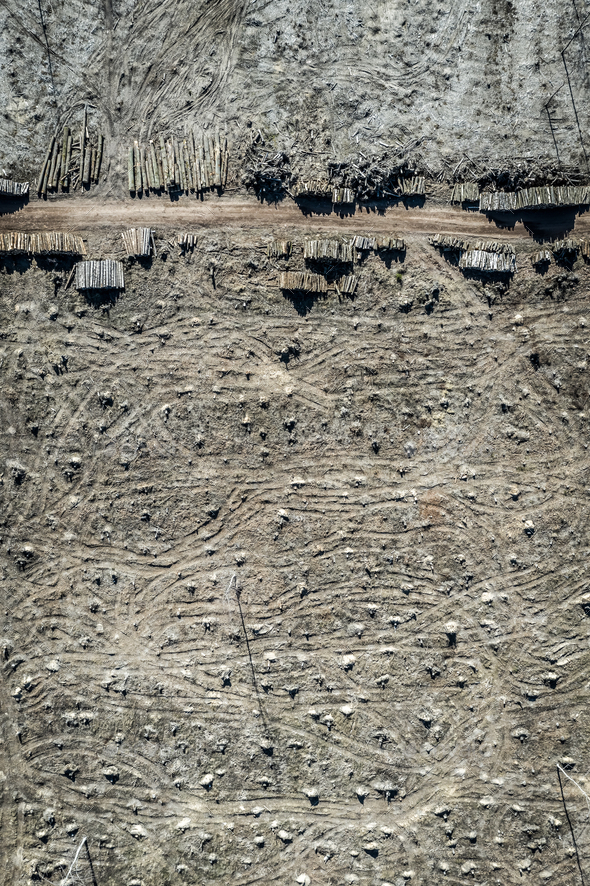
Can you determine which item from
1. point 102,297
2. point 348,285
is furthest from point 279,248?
point 102,297

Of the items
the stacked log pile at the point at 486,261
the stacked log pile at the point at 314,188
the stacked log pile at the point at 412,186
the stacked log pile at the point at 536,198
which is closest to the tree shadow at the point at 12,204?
the stacked log pile at the point at 314,188

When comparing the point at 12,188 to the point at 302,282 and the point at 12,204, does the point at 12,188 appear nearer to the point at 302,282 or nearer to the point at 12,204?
the point at 12,204

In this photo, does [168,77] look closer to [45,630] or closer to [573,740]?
[45,630]

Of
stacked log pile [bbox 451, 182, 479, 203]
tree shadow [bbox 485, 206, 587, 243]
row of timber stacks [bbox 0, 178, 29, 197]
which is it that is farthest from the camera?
tree shadow [bbox 485, 206, 587, 243]

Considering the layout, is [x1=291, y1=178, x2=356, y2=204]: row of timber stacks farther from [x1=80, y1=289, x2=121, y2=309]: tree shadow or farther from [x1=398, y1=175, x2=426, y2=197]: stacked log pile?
[x1=80, y1=289, x2=121, y2=309]: tree shadow

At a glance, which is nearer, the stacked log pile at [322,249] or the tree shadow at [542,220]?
the stacked log pile at [322,249]

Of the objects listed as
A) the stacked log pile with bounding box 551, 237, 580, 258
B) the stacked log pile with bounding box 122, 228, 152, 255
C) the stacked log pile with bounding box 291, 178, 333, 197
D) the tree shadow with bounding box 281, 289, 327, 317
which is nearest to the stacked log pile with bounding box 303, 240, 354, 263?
the tree shadow with bounding box 281, 289, 327, 317

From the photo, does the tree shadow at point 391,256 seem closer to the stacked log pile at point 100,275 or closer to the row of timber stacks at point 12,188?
the stacked log pile at point 100,275
